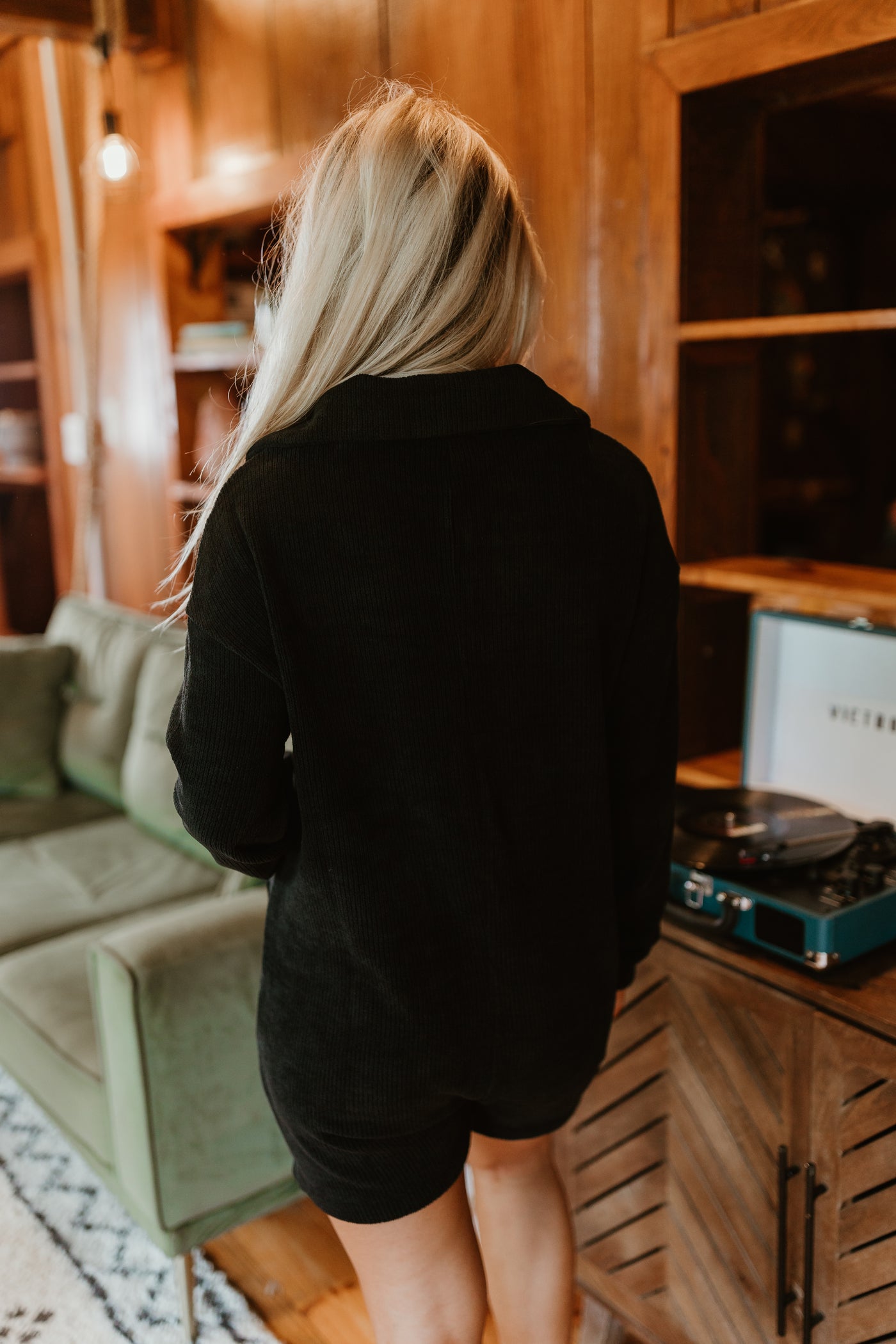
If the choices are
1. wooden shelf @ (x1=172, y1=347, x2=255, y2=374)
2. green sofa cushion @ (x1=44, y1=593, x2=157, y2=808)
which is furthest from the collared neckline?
wooden shelf @ (x1=172, y1=347, x2=255, y2=374)

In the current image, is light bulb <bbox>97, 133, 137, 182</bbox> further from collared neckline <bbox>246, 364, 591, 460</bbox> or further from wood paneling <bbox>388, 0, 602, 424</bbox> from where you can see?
collared neckline <bbox>246, 364, 591, 460</bbox>

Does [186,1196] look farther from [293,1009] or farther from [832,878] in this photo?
[832,878]

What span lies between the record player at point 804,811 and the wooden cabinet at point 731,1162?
77mm

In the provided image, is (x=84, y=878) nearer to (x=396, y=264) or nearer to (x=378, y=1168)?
(x=378, y=1168)

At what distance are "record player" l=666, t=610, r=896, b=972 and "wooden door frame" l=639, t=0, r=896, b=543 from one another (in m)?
0.31

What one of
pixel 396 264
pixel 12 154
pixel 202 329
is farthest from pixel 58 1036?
pixel 12 154

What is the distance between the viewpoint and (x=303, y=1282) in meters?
1.85

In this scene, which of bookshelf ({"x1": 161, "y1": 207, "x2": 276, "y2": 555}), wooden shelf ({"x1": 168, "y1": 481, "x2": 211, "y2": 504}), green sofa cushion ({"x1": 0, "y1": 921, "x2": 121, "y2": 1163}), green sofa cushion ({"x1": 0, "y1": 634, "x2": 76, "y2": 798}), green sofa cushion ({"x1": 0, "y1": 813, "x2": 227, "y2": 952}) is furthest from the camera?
wooden shelf ({"x1": 168, "y1": 481, "x2": 211, "y2": 504})

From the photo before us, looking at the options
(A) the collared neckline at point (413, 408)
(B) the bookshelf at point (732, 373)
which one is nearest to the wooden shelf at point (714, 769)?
(B) the bookshelf at point (732, 373)

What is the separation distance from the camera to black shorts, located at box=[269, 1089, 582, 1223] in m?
1.10

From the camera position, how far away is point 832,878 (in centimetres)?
137

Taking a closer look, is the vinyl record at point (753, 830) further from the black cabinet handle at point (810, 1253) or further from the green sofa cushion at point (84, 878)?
the green sofa cushion at point (84, 878)

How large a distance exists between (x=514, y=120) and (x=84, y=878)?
1.78 metres

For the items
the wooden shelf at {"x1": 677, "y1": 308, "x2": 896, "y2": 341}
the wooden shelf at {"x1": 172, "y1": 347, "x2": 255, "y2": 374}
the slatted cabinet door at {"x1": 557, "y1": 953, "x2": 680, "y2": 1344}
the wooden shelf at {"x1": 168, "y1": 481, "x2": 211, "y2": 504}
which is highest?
the wooden shelf at {"x1": 172, "y1": 347, "x2": 255, "y2": 374}
